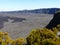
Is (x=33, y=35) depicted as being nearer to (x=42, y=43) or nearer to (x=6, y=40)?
(x=42, y=43)

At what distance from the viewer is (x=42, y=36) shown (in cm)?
4366

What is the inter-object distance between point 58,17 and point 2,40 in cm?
3424

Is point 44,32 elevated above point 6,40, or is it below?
above

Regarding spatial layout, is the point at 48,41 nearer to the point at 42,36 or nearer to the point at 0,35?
the point at 42,36

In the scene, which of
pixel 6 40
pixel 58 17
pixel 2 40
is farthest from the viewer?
pixel 58 17

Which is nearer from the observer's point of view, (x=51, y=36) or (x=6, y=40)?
(x=51, y=36)

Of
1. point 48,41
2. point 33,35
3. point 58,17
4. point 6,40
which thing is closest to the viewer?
point 48,41

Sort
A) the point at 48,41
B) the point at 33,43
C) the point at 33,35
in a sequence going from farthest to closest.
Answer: the point at 33,35 < the point at 33,43 < the point at 48,41

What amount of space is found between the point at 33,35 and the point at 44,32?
2.56 m

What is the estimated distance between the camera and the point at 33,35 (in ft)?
150

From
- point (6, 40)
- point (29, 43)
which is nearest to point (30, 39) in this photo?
point (29, 43)

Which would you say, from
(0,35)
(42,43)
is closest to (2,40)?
(0,35)

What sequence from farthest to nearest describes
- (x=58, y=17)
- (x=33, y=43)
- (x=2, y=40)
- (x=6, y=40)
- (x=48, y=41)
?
(x=58, y=17) → (x=6, y=40) → (x=2, y=40) → (x=33, y=43) → (x=48, y=41)

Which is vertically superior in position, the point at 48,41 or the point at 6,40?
the point at 48,41
